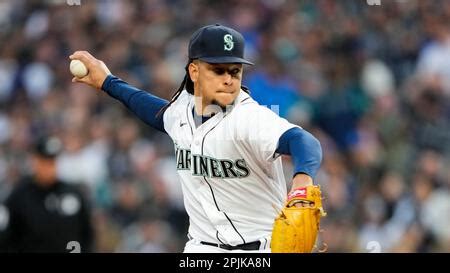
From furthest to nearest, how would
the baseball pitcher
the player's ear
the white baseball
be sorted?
the white baseball
the player's ear
the baseball pitcher

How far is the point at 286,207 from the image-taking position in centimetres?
343

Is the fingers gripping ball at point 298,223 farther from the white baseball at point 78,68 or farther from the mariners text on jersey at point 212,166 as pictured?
the white baseball at point 78,68

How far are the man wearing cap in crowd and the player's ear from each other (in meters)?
1.78

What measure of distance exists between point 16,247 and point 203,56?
2541mm

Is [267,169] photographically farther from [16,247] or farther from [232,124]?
[16,247]

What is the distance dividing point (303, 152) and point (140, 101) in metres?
1.22

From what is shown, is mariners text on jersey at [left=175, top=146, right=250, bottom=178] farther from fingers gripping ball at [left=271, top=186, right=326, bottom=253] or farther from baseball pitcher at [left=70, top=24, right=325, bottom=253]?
fingers gripping ball at [left=271, top=186, right=326, bottom=253]

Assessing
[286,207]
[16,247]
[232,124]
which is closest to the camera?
[286,207]

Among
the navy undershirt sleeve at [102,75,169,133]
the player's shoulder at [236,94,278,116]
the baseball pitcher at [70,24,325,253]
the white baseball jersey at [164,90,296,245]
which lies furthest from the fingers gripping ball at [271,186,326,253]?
the navy undershirt sleeve at [102,75,169,133]

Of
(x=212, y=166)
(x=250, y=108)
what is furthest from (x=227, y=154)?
(x=250, y=108)

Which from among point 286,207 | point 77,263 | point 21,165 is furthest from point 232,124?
point 21,165

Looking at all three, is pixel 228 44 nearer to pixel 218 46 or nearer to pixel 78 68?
pixel 218 46

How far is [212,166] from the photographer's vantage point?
3857mm

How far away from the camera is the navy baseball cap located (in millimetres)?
3859
